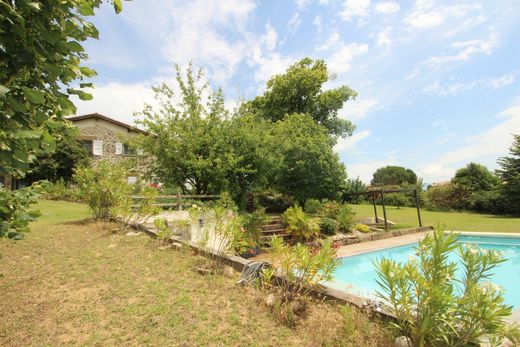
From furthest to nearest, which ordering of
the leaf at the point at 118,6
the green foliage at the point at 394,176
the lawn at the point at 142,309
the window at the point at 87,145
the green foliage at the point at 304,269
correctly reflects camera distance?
the green foliage at the point at 394,176, the window at the point at 87,145, the green foliage at the point at 304,269, the lawn at the point at 142,309, the leaf at the point at 118,6

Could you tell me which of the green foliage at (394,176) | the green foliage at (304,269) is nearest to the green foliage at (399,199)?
the green foliage at (394,176)

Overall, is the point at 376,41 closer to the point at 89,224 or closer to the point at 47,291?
the point at 47,291

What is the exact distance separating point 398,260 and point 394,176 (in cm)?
2817

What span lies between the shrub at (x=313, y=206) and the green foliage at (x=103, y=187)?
8583 millimetres

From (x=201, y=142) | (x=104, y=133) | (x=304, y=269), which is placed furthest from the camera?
(x=104, y=133)

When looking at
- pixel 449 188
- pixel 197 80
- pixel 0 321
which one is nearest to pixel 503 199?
pixel 449 188

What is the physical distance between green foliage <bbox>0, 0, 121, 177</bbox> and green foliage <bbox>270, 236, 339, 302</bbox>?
3.06 meters

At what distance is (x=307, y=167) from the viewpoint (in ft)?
47.3

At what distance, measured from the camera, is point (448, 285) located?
254 centimetres

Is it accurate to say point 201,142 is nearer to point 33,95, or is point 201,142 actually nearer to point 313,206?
point 313,206

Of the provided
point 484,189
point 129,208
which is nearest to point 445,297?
point 129,208

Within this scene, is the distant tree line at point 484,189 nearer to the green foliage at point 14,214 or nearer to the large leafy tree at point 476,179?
the large leafy tree at point 476,179

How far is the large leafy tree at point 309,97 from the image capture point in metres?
23.4

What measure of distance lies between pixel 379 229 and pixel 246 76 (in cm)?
1044
